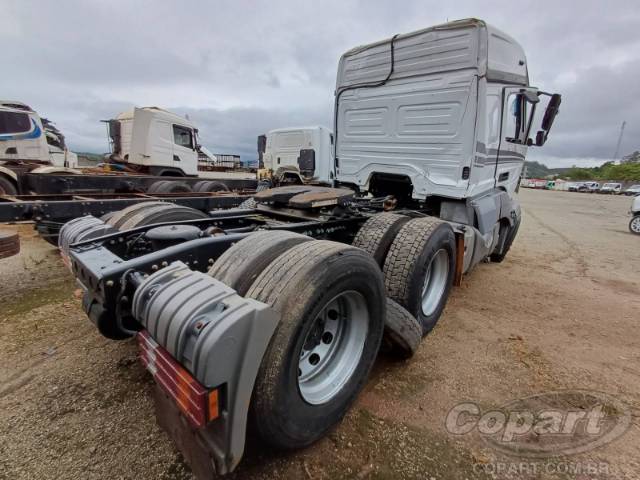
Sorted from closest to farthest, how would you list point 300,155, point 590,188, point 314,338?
point 314,338 → point 300,155 → point 590,188

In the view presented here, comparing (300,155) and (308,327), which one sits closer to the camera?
(308,327)

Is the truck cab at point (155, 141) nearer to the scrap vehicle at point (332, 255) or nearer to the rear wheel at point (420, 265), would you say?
the scrap vehicle at point (332, 255)

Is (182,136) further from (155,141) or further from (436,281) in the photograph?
(436,281)

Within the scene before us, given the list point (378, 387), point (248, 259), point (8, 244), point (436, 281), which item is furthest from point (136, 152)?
point (378, 387)

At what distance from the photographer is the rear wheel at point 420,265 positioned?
2758 millimetres

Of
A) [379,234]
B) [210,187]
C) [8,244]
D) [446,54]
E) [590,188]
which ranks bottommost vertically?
[8,244]

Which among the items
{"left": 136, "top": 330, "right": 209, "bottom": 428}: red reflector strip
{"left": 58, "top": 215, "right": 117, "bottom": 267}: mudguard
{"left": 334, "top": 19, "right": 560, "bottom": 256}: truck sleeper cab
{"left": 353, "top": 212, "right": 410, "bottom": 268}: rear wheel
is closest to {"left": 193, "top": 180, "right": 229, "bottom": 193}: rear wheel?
{"left": 334, "top": 19, "right": 560, "bottom": 256}: truck sleeper cab

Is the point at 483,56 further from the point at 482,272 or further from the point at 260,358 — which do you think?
the point at 260,358

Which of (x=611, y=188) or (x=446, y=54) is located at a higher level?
(x=446, y=54)

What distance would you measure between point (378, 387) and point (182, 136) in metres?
11.5

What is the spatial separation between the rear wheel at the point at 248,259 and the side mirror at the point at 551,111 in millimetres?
4521

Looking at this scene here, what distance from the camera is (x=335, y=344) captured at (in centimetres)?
208

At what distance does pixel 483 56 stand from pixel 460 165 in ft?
3.92

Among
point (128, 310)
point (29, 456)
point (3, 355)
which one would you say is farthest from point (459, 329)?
point (3, 355)
